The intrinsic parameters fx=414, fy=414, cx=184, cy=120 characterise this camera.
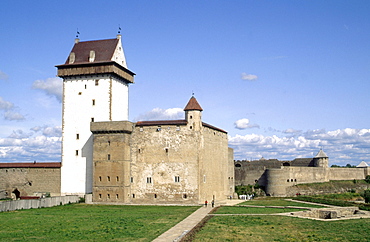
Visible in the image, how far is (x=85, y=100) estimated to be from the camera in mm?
48062

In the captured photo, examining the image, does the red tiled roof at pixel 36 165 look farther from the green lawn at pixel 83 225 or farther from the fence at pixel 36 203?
the green lawn at pixel 83 225

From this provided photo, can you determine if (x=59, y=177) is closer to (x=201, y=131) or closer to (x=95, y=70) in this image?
(x=95, y=70)

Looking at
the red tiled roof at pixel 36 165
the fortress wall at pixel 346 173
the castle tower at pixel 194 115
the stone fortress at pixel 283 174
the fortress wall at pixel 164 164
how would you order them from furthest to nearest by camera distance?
the fortress wall at pixel 346 173
the stone fortress at pixel 283 174
the red tiled roof at pixel 36 165
the castle tower at pixel 194 115
the fortress wall at pixel 164 164

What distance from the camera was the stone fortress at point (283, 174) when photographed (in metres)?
62.8

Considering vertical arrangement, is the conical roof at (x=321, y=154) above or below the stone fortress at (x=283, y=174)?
above

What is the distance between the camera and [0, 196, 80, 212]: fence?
1408 inches

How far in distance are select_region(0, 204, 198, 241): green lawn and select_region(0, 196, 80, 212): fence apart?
123 cm

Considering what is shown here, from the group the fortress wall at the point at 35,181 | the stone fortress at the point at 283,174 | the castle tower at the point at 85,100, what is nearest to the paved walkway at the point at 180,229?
the castle tower at the point at 85,100

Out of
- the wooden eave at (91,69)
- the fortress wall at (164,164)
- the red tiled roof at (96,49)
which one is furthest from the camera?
the red tiled roof at (96,49)

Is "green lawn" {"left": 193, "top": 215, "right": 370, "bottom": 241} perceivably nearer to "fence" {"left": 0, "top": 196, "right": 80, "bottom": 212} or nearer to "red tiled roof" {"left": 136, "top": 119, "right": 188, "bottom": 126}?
"red tiled roof" {"left": 136, "top": 119, "right": 188, "bottom": 126}

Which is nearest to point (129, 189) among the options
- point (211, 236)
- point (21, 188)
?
point (21, 188)

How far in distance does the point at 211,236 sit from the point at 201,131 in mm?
23656

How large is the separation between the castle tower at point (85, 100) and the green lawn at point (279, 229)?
2210cm

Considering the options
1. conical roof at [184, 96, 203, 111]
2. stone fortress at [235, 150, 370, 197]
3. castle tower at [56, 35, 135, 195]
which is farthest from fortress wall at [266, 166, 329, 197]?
castle tower at [56, 35, 135, 195]
